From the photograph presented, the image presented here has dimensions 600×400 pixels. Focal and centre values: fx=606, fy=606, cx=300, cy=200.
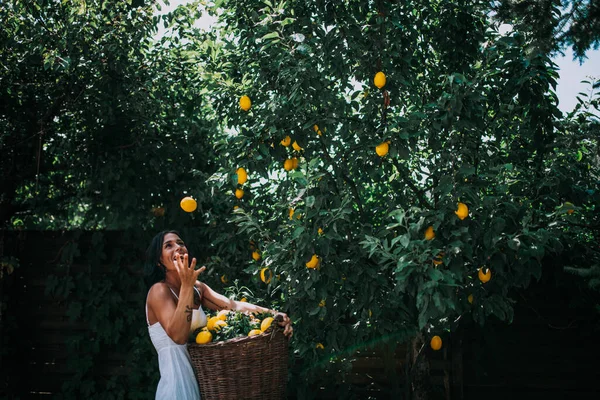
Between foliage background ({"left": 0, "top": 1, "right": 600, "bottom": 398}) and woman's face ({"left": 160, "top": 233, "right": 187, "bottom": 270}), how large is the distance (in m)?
0.50

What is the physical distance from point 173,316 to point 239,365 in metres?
0.31

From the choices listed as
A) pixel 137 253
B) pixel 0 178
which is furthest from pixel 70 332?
pixel 0 178

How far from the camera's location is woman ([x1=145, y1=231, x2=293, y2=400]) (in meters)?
2.18

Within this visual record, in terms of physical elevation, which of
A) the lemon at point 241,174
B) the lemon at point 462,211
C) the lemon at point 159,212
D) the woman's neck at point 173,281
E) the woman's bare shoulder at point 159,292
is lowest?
the woman's bare shoulder at point 159,292

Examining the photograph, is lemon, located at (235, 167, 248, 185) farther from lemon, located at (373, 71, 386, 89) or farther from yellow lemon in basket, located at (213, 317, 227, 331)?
yellow lemon in basket, located at (213, 317, 227, 331)

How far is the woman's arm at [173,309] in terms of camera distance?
2174 millimetres

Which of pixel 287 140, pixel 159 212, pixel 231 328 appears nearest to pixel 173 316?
pixel 231 328

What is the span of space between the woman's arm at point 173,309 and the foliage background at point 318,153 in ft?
2.12

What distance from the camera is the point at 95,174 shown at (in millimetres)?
4012

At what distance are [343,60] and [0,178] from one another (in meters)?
2.75

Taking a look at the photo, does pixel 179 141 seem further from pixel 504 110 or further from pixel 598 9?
pixel 598 9

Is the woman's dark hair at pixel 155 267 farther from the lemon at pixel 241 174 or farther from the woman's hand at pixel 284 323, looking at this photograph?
the woman's hand at pixel 284 323

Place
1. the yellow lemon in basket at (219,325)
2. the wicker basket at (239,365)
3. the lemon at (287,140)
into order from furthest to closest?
the lemon at (287,140), the yellow lemon in basket at (219,325), the wicker basket at (239,365)

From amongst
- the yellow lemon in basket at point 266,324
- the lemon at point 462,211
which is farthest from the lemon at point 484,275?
the yellow lemon in basket at point 266,324
